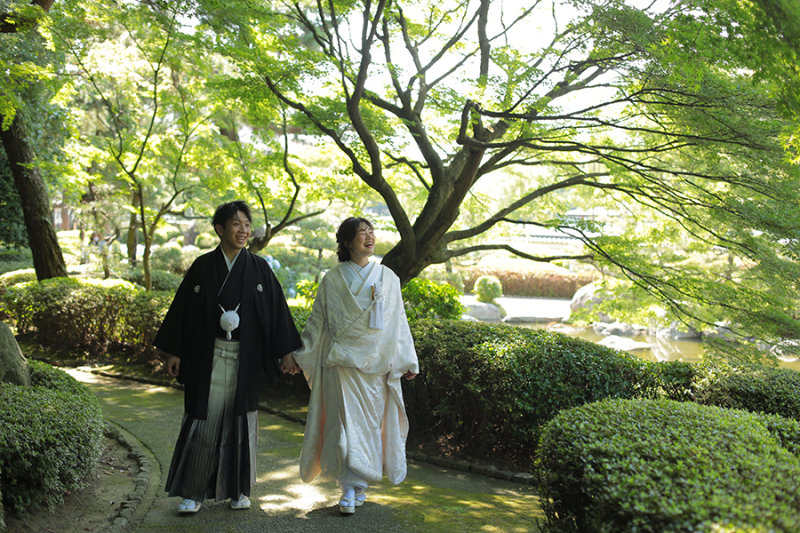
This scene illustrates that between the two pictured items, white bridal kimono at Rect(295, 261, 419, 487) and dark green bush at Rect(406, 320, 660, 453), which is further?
dark green bush at Rect(406, 320, 660, 453)

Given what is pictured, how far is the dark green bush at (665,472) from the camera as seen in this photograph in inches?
64.7

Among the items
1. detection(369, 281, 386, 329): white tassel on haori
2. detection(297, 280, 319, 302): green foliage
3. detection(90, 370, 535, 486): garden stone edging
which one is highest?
detection(369, 281, 386, 329): white tassel on haori

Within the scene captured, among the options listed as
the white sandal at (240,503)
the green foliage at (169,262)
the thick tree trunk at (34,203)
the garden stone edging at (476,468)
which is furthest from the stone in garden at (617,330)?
the white sandal at (240,503)

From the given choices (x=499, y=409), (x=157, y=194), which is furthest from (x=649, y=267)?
(x=157, y=194)

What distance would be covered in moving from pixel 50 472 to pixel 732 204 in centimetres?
624

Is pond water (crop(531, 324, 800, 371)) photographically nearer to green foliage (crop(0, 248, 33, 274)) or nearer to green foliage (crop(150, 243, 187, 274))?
green foliage (crop(150, 243, 187, 274))

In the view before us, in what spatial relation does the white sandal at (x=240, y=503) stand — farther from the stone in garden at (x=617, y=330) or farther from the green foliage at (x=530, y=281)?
the green foliage at (x=530, y=281)

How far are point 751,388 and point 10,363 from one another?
5.01 m

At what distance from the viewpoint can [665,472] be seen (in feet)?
6.28

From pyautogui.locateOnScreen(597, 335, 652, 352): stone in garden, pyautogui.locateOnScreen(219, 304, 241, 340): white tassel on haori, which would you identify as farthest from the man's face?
pyautogui.locateOnScreen(597, 335, 652, 352): stone in garden

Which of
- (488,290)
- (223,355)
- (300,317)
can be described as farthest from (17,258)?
(223,355)

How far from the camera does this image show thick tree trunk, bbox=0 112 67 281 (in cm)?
847

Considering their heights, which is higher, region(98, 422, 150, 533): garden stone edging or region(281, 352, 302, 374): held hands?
region(281, 352, 302, 374): held hands

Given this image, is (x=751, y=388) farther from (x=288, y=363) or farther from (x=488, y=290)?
(x=488, y=290)
